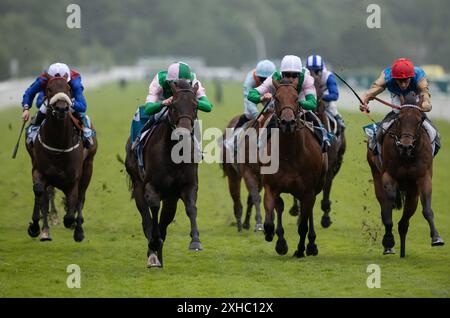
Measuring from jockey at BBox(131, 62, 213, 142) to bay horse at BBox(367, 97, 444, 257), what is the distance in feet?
7.03

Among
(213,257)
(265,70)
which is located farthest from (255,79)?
(213,257)

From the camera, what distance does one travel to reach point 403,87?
12117 mm

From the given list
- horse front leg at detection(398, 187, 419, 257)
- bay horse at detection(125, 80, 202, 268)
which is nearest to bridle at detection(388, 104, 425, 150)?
horse front leg at detection(398, 187, 419, 257)

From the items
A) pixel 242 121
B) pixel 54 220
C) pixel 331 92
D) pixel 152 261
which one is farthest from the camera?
pixel 54 220

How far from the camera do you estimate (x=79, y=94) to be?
13.1m

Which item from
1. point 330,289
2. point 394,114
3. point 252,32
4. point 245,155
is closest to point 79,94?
point 245,155

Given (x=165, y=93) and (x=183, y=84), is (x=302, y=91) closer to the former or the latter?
(x=165, y=93)

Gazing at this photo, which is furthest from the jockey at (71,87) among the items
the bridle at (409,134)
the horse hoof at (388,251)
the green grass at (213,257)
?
the horse hoof at (388,251)

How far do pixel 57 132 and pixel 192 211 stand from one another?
2502mm

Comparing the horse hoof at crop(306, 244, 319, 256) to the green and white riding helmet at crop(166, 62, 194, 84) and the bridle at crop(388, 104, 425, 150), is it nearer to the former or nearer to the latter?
the bridle at crop(388, 104, 425, 150)

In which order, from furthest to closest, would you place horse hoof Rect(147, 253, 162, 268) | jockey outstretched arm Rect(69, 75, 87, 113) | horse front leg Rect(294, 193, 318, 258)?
jockey outstretched arm Rect(69, 75, 87, 113), horse front leg Rect(294, 193, 318, 258), horse hoof Rect(147, 253, 162, 268)

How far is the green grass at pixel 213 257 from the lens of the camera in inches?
391

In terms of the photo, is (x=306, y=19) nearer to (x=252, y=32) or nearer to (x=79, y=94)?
(x=252, y=32)

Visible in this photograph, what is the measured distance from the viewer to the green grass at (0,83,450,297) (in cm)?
993
